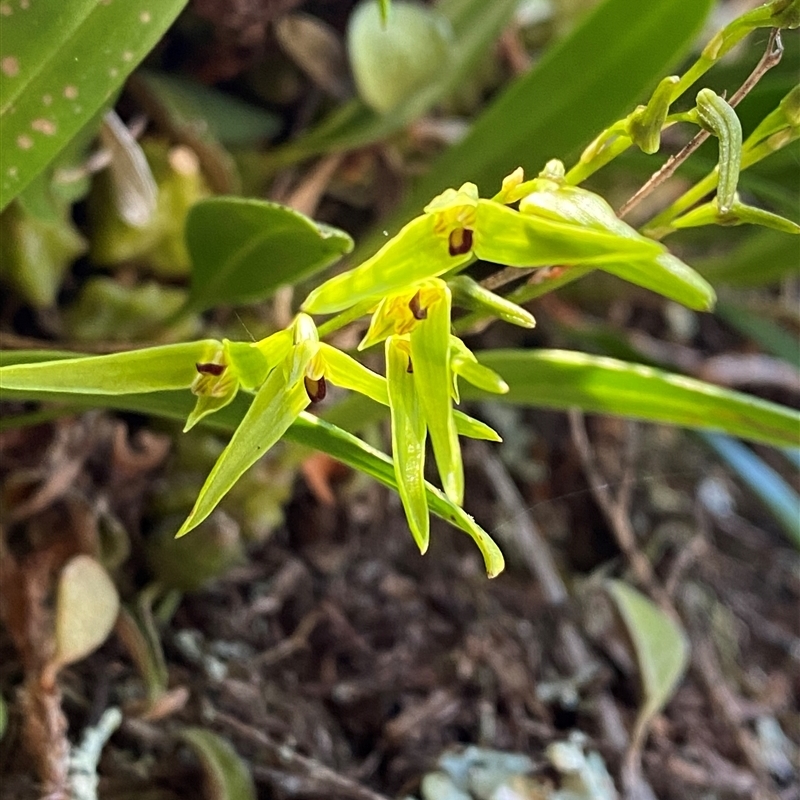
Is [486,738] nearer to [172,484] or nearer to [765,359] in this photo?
[172,484]

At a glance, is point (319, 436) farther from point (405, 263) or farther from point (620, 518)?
point (620, 518)

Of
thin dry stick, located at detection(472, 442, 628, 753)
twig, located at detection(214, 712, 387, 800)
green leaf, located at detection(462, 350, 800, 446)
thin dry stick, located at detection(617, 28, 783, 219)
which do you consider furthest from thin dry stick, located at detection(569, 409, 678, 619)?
thin dry stick, located at detection(617, 28, 783, 219)

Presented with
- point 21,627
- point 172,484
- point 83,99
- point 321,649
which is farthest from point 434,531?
point 83,99

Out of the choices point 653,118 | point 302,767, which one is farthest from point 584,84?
point 302,767

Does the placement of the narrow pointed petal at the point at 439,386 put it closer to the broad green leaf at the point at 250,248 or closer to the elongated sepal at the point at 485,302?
the elongated sepal at the point at 485,302

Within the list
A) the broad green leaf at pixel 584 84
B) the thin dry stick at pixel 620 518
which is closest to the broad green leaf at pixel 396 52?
the broad green leaf at pixel 584 84

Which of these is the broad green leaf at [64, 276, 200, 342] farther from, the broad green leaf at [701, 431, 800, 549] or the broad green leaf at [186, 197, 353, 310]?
the broad green leaf at [701, 431, 800, 549]
